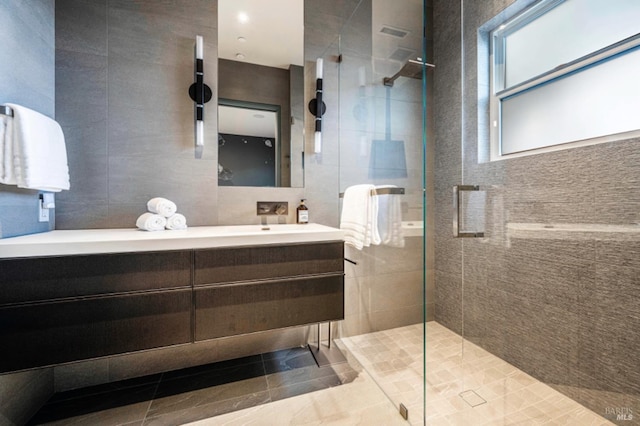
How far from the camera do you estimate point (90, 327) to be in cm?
114

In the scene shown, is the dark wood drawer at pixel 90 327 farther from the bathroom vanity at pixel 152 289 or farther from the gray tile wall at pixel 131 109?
the gray tile wall at pixel 131 109

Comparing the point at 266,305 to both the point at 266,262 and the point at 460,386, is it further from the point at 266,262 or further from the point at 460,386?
the point at 460,386

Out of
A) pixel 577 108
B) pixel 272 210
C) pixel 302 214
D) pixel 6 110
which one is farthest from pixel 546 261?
pixel 6 110

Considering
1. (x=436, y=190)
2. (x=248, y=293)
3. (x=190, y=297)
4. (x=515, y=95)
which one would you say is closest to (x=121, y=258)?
(x=190, y=297)

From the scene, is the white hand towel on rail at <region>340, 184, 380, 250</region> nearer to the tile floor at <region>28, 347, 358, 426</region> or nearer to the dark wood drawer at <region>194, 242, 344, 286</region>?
the dark wood drawer at <region>194, 242, 344, 286</region>

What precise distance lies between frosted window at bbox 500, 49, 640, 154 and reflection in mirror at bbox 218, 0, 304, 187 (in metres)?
1.37

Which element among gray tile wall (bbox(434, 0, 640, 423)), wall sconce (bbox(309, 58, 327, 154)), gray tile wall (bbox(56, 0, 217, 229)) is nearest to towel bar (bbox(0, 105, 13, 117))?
gray tile wall (bbox(56, 0, 217, 229))

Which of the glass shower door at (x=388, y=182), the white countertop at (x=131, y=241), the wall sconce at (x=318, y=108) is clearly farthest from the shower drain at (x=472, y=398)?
the wall sconce at (x=318, y=108)

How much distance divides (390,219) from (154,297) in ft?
4.02

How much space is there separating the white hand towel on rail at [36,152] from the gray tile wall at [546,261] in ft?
7.44

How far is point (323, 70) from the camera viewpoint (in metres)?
2.03

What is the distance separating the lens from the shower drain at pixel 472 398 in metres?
1.42

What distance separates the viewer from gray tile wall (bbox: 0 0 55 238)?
1.18 metres

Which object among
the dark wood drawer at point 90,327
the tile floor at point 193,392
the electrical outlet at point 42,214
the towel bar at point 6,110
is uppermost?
the towel bar at point 6,110
